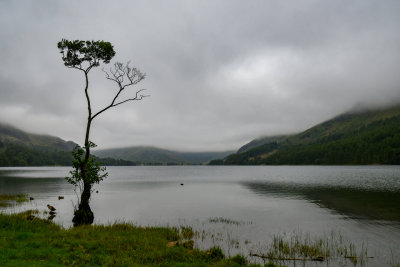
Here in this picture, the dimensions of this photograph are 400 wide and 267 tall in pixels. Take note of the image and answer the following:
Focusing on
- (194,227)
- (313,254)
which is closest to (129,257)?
(313,254)

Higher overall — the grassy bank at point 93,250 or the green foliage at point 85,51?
the green foliage at point 85,51

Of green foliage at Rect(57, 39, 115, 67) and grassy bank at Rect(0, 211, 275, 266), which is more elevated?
green foliage at Rect(57, 39, 115, 67)

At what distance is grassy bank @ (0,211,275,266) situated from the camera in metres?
17.3

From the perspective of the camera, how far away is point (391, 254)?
25156mm

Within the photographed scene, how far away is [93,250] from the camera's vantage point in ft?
64.8

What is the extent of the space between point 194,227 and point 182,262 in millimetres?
18846

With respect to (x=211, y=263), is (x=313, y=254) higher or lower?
lower

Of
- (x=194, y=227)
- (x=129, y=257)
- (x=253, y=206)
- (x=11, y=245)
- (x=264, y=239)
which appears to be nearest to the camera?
(x=129, y=257)

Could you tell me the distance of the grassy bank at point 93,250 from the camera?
1730 cm

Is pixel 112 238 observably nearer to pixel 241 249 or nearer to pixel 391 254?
pixel 241 249

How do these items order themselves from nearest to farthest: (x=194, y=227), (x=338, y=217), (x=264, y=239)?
1. (x=264, y=239)
2. (x=194, y=227)
3. (x=338, y=217)

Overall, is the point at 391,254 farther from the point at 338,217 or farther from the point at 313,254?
the point at 338,217

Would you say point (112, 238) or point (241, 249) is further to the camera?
point (241, 249)

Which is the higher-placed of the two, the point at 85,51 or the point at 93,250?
the point at 85,51
